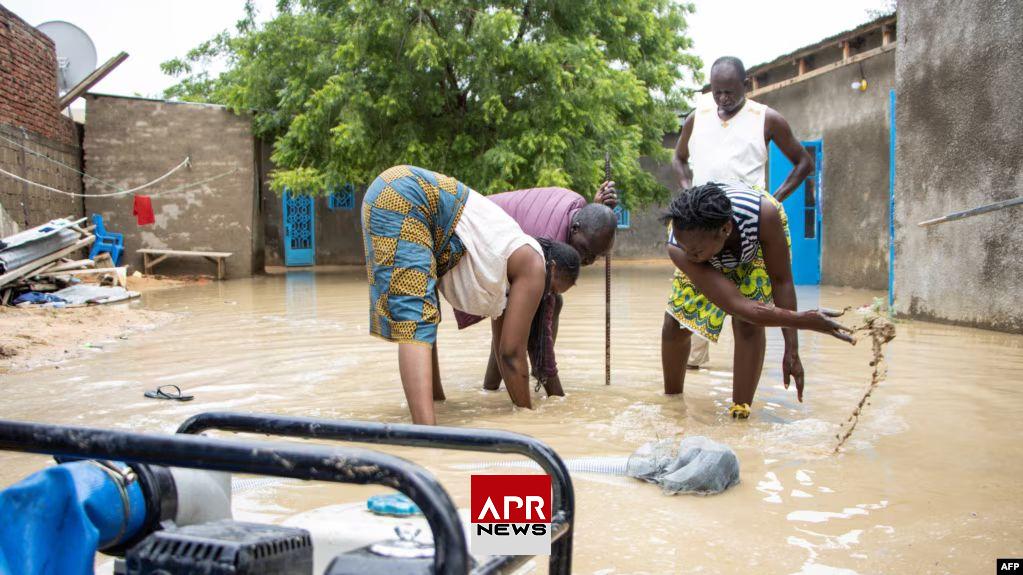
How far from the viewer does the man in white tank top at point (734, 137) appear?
4348 millimetres

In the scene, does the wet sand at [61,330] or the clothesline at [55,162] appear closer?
the wet sand at [61,330]

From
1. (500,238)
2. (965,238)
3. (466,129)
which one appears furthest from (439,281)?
(466,129)

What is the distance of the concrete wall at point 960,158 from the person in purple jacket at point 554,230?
400cm

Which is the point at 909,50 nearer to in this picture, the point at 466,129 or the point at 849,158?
the point at 849,158

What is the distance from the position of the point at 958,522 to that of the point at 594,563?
A: 115cm

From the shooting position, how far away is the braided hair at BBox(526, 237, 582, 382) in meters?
3.94

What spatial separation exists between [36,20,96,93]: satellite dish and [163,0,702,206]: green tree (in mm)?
2477

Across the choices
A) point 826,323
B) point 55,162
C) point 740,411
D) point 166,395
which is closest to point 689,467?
point 826,323

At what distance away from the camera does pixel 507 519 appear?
4.17 ft

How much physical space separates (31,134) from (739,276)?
12093 mm

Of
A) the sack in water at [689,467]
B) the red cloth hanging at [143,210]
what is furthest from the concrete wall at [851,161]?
the red cloth hanging at [143,210]

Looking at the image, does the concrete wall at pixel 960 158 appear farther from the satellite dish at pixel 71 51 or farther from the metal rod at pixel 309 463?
the satellite dish at pixel 71 51

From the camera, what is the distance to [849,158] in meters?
12.2

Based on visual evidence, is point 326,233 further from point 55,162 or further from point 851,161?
point 851,161
